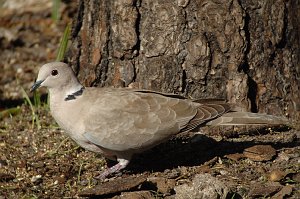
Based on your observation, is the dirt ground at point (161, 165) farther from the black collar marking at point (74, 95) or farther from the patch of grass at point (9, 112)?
the black collar marking at point (74, 95)

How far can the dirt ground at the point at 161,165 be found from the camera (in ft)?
15.8

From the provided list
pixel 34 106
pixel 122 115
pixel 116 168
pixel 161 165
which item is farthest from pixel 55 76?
pixel 34 106

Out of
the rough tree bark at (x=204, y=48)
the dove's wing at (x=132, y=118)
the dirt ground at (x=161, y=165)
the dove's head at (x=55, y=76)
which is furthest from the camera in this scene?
the rough tree bark at (x=204, y=48)

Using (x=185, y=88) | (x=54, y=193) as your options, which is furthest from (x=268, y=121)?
(x=54, y=193)

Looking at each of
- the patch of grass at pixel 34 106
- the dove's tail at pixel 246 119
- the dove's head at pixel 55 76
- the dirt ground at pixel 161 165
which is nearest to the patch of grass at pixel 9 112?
the dirt ground at pixel 161 165

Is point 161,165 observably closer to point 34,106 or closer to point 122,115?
point 122,115

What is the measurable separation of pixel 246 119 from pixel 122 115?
3.22ft

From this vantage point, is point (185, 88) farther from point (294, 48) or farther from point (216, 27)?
point (294, 48)

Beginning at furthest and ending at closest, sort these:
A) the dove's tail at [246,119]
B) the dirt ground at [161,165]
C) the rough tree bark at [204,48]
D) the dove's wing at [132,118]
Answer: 1. the rough tree bark at [204,48]
2. the dove's tail at [246,119]
3. the dove's wing at [132,118]
4. the dirt ground at [161,165]

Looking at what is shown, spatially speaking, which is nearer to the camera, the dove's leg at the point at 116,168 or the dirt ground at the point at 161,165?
the dirt ground at the point at 161,165

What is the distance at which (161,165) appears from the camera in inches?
213

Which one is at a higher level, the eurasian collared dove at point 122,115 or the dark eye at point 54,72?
the dark eye at point 54,72

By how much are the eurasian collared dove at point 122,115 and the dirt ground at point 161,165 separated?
0.97 ft

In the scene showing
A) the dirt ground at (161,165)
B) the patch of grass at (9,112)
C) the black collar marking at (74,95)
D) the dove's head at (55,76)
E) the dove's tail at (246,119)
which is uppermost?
the dove's head at (55,76)
